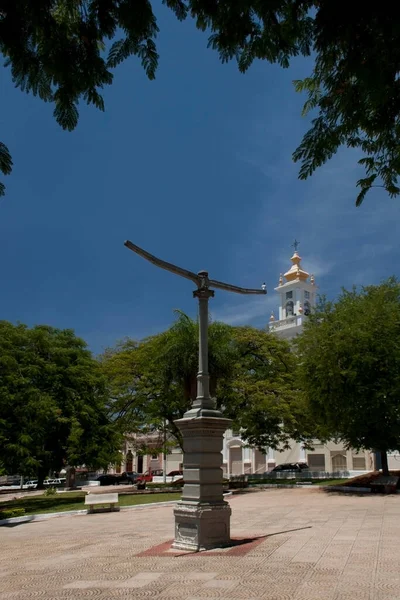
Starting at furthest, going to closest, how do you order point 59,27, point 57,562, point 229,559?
point 57,562
point 229,559
point 59,27

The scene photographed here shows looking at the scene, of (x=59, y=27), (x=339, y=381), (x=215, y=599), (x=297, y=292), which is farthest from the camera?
(x=297, y=292)

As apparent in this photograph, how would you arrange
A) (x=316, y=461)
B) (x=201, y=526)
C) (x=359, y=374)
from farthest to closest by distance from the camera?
(x=316, y=461)
(x=359, y=374)
(x=201, y=526)

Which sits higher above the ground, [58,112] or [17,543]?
[58,112]

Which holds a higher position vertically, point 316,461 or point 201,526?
point 316,461

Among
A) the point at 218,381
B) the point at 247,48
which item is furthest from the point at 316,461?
the point at 247,48

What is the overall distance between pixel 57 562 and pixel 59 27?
8805mm

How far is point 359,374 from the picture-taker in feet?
72.4

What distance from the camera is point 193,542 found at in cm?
975

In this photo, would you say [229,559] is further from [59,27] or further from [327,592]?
[59,27]

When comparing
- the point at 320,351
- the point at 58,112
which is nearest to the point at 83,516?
the point at 320,351

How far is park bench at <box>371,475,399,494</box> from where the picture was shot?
22219 mm

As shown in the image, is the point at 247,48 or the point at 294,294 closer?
the point at 247,48

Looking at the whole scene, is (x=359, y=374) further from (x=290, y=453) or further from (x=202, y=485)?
(x=290, y=453)

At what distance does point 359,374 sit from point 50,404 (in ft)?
44.4
